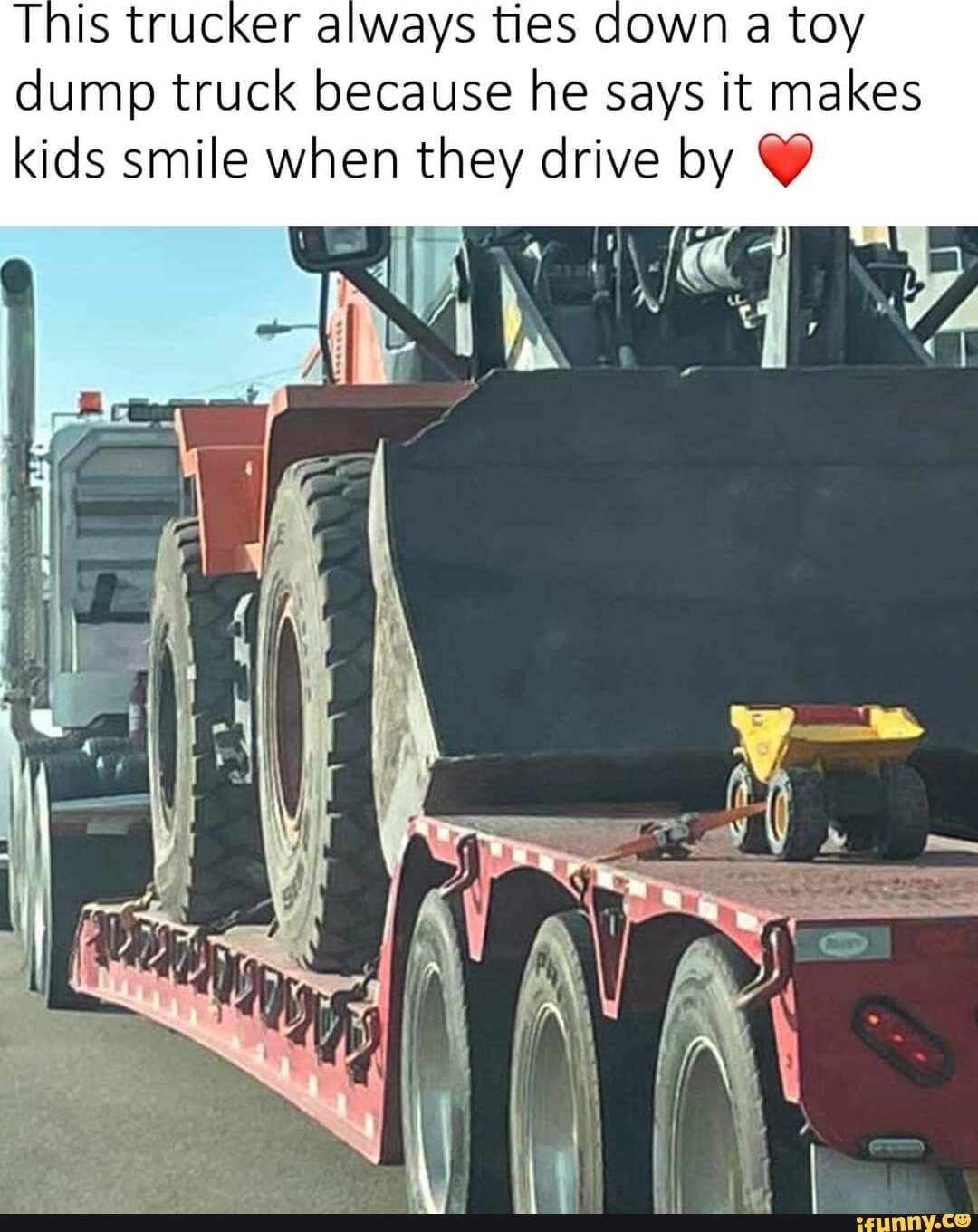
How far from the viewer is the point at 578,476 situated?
279 inches

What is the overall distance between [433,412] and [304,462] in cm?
44

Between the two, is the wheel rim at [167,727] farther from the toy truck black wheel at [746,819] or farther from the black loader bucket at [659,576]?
the toy truck black wheel at [746,819]

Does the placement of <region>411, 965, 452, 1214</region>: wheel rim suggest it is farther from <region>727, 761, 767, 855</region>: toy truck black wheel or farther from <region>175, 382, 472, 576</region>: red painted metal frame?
<region>175, 382, 472, 576</region>: red painted metal frame

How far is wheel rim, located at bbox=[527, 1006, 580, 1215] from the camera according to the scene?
18.5 feet

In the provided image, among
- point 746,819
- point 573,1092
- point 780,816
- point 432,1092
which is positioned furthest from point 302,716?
point 780,816

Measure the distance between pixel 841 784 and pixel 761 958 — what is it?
970 millimetres

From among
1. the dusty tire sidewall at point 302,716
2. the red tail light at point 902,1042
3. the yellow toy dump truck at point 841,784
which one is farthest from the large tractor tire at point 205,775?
the red tail light at point 902,1042

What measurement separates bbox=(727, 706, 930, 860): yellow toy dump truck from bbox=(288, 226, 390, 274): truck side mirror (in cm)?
354

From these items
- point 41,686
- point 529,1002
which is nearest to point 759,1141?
point 529,1002

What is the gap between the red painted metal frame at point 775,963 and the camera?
13.8 ft

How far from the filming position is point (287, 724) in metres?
8.54

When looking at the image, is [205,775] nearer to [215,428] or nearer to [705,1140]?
[215,428]

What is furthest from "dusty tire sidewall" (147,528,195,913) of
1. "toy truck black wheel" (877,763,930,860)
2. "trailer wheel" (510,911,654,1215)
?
"toy truck black wheel" (877,763,930,860)

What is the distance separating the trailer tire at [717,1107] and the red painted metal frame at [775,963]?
0.12 m
